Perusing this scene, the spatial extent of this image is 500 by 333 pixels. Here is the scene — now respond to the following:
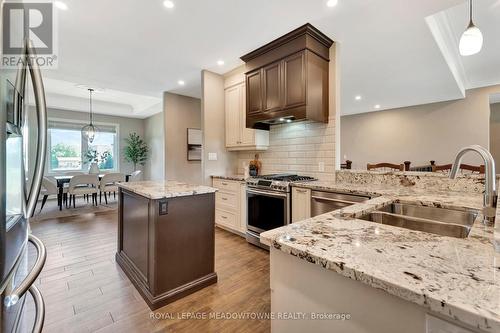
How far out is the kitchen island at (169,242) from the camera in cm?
179

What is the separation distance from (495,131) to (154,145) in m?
9.23

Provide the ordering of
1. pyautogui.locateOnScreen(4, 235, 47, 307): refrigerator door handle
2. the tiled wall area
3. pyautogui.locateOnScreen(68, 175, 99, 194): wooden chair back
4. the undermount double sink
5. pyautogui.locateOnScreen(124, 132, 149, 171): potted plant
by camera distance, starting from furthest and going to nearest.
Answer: pyautogui.locateOnScreen(124, 132, 149, 171): potted plant
pyautogui.locateOnScreen(68, 175, 99, 194): wooden chair back
the tiled wall area
the undermount double sink
pyautogui.locateOnScreen(4, 235, 47, 307): refrigerator door handle

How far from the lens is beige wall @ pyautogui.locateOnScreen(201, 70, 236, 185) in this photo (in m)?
3.79

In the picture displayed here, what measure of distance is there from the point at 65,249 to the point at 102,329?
1.92 m

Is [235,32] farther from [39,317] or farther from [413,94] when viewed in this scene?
[413,94]

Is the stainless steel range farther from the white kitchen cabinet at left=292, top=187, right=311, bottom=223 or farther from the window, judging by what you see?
the window

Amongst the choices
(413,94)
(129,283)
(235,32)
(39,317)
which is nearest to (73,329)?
(129,283)

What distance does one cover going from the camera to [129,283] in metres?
2.11

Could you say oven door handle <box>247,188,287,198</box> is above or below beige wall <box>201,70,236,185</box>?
below

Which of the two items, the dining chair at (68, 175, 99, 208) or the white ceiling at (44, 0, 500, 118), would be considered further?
the dining chair at (68, 175, 99, 208)

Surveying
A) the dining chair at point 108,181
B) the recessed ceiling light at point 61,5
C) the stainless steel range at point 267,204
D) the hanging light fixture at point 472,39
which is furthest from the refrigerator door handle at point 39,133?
the dining chair at point 108,181

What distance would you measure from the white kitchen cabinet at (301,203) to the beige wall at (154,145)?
5309 millimetres

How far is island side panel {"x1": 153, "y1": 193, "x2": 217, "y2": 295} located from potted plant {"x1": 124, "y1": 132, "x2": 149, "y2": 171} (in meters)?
6.22

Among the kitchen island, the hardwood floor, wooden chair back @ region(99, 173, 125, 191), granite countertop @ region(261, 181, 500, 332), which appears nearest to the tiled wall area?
the hardwood floor
